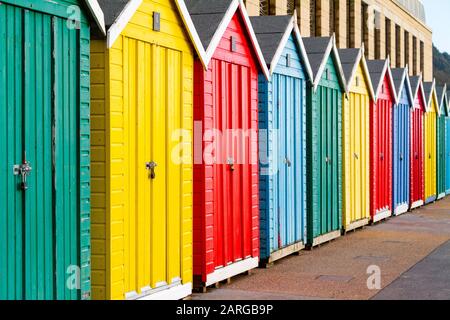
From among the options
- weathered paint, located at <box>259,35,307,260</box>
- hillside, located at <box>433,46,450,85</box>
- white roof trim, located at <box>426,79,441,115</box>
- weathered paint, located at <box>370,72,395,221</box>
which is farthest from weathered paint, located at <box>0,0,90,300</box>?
hillside, located at <box>433,46,450,85</box>

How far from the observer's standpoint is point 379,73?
1705cm

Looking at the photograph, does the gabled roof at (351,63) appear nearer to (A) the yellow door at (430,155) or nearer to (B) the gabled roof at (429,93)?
(B) the gabled roof at (429,93)

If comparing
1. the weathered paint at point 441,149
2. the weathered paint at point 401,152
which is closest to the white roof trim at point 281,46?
the weathered paint at point 401,152

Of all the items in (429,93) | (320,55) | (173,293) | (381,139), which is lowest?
(173,293)

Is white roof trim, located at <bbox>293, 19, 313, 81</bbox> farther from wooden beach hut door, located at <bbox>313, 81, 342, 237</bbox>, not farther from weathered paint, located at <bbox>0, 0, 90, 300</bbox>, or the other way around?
weathered paint, located at <bbox>0, 0, 90, 300</bbox>

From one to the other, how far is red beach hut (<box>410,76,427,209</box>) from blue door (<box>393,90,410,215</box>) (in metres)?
0.54

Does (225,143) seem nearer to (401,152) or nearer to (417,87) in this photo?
(401,152)

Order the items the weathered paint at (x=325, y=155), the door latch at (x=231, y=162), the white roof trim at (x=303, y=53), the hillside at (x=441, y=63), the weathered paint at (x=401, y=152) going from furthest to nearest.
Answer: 1. the hillside at (x=441, y=63)
2. the weathered paint at (x=401, y=152)
3. the weathered paint at (x=325, y=155)
4. the white roof trim at (x=303, y=53)
5. the door latch at (x=231, y=162)

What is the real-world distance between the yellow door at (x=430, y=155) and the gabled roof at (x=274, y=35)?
1055cm

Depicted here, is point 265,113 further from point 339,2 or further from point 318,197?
point 339,2

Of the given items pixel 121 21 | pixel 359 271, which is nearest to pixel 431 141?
pixel 359 271

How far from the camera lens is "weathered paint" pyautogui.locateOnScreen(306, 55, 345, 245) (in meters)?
12.7

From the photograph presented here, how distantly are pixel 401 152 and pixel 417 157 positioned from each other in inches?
73.6

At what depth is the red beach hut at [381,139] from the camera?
16453 mm
